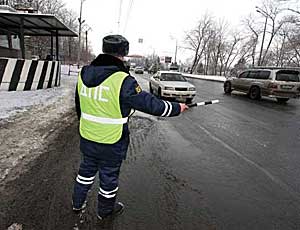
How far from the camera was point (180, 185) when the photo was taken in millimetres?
4137

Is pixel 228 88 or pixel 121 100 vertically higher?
pixel 121 100

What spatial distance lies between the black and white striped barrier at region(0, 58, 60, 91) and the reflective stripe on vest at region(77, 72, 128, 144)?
892cm

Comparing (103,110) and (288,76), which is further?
(288,76)

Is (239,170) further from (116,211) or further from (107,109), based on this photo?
(107,109)

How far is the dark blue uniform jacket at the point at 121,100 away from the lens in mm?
2693

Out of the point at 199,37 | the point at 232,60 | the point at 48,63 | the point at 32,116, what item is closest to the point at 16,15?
the point at 48,63

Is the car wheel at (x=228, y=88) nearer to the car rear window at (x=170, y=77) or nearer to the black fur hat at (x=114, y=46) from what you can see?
the car rear window at (x=170, y=77)

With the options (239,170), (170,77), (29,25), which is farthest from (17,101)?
(29,25)

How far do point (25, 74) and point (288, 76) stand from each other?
42.3ft

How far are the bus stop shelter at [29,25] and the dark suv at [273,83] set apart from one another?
10932mm

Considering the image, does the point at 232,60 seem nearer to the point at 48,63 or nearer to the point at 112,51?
the point at 48,63

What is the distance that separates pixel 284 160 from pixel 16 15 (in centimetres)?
1206

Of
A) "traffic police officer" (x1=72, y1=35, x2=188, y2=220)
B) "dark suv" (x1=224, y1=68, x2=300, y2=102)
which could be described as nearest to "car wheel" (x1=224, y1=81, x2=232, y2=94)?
"dark suv" (x1=224, y1=68, x2=300, y2=102)

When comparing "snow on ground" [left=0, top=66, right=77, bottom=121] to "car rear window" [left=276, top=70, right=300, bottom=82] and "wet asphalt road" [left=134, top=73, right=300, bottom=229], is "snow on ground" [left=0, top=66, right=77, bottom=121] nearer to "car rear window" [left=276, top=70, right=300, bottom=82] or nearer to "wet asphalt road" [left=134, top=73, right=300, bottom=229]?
"wet asphalt road" [left=134, top=73, right=300, bottom=229]
